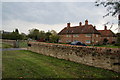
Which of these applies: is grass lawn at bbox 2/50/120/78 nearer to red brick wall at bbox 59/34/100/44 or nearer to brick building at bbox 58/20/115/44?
brick building at bbox 58/20/115/44

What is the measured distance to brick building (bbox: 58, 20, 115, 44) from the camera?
119ft

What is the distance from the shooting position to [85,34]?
3725 cm

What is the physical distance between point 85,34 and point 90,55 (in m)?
30.7

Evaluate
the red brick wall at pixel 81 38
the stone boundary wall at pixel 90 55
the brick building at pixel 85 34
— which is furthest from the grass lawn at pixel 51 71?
the red brick wall at pixel 81 38

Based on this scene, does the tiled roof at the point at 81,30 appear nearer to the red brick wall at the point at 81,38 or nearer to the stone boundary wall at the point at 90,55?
the red brick wall at the point at 81,38

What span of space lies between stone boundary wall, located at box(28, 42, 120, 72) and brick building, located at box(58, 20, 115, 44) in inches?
1091

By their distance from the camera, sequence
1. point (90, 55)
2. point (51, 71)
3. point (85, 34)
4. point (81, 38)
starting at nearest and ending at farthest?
point (51, 71) → point (90, 55) → point (85, 34) → point (81, 38)

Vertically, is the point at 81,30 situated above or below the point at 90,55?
above

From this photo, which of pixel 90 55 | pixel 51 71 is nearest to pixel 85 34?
pixel 90 55

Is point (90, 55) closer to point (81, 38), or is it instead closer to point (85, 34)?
point (85, 34)

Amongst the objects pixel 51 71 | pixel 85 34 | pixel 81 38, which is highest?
pixel 85 34

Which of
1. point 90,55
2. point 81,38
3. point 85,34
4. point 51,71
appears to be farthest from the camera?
point 81,38

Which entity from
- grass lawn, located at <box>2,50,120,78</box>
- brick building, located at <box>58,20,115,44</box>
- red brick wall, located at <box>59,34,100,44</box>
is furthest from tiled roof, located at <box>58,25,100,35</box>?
grass lawn, located at <box>2,50,120,78</box>

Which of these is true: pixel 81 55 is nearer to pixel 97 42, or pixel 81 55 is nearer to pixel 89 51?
pixel 89 51
